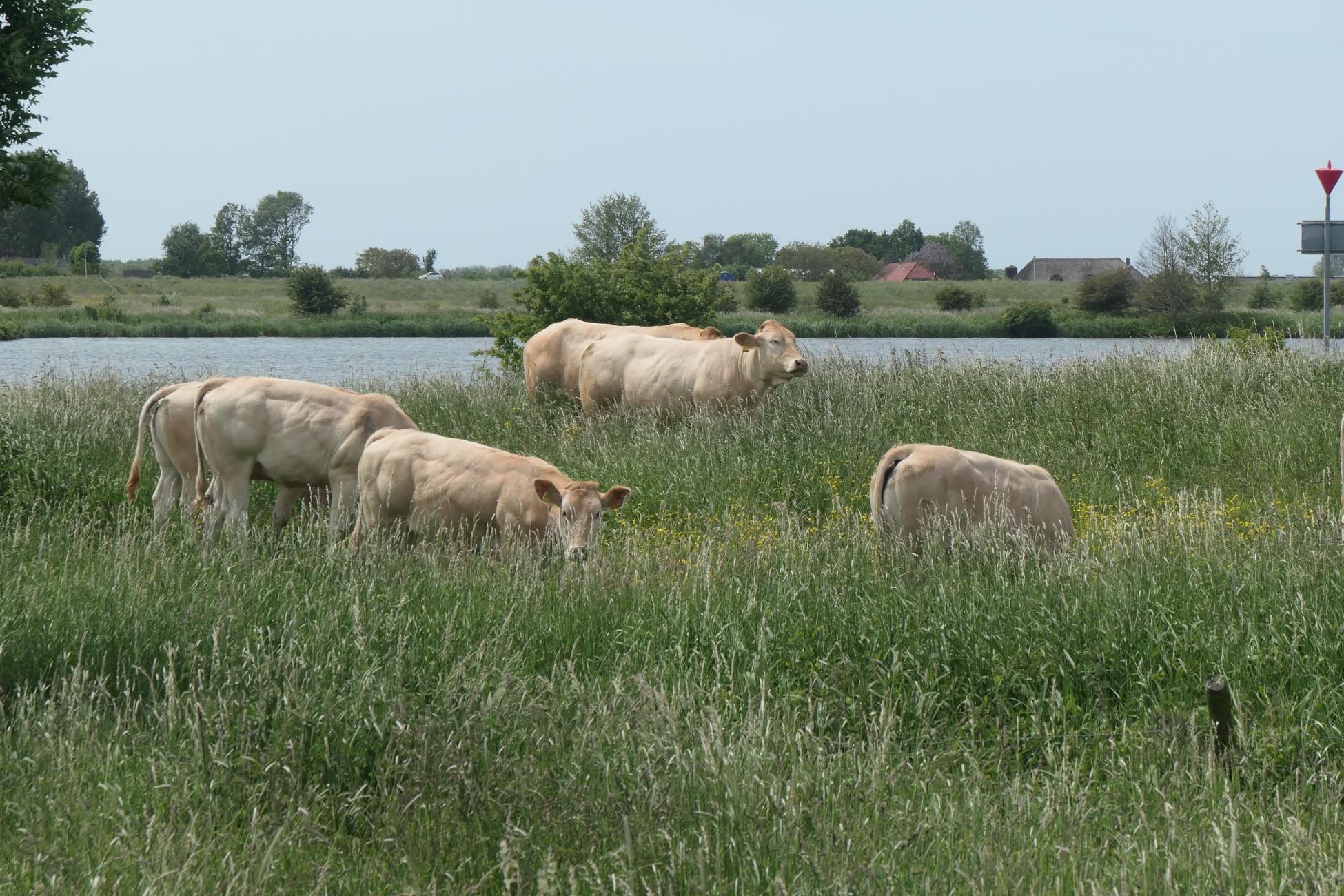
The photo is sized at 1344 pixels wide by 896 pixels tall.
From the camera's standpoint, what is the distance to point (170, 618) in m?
6.00

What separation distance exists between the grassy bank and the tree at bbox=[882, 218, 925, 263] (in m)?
67.8

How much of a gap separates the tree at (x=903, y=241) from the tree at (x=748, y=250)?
1472 cm

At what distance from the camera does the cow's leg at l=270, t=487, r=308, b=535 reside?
34.4 ft

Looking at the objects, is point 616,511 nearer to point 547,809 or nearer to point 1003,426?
point 1003,426

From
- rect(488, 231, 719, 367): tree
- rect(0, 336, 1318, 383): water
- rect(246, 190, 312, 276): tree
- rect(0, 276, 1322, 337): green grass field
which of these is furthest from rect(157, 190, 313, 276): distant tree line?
rect(488, 231, 719, 367): tree

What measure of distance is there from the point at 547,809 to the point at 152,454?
10.5m

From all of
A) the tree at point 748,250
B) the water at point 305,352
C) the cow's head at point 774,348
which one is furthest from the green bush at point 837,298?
the tree at point 748,250

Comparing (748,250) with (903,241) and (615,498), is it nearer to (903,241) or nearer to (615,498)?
(903,241)

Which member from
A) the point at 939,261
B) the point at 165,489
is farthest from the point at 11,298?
the point at 939,261

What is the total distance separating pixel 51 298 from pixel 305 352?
1356 inches

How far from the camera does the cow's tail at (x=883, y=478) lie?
25.9 ft

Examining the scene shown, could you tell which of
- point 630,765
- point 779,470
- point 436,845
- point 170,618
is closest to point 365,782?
point 436,845

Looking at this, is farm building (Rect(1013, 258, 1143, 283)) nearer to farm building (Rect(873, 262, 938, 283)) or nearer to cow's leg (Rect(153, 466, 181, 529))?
farm building (Rect(873, 262, 938, 283))

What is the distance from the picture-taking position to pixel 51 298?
74.5 metres
